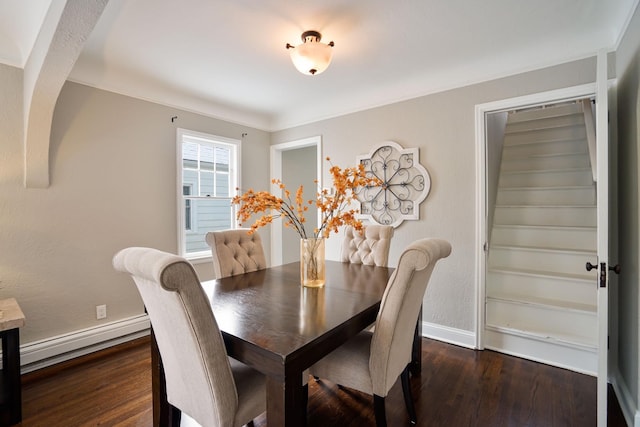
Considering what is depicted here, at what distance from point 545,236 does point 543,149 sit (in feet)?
3.77

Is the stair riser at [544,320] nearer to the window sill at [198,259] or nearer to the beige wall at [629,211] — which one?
the beige wall at [629,211]

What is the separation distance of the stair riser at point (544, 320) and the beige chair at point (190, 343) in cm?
237

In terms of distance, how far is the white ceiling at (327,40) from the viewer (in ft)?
6.07

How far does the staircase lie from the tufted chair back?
121cm

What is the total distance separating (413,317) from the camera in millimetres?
1604

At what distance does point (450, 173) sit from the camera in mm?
2734

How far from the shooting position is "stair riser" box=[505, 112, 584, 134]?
138 inches

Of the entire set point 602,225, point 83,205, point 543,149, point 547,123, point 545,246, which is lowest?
point 545,246

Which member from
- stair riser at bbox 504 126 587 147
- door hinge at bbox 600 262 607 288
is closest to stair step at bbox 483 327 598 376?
door hinge at bbox 600 262 607 288

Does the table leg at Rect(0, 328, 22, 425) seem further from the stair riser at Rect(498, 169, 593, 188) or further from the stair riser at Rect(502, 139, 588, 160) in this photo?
the stair riser at Rect(502, 139, 588, 160)

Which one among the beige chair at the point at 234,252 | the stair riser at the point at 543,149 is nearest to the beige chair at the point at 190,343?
the beige chair at the point at 234,252

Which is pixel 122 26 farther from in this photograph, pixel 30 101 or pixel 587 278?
pixel 587 278

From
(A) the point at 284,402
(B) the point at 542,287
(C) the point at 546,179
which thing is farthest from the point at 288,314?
(C) the point at 546,179

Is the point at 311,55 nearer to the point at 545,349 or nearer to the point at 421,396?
the point at 421,396
